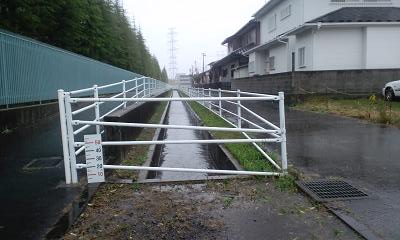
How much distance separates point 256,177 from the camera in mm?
5641

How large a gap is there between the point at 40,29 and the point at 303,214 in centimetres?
1517

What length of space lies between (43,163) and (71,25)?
39.9 feet

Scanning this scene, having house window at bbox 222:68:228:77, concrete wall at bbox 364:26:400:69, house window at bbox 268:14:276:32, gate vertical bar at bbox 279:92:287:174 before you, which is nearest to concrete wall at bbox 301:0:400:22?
concrete wall at bbox 364:26:400:69

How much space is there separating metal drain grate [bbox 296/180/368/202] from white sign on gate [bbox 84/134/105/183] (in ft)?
9.01

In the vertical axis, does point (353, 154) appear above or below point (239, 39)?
below

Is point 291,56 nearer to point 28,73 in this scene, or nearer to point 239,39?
point 28,73

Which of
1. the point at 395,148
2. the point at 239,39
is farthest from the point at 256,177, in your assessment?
the point at 239,39

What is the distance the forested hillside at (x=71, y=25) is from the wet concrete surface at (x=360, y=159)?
9.20 meters

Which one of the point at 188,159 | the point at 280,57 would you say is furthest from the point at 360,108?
the point at 280,57

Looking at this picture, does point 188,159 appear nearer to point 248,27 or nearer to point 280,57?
point 280,57

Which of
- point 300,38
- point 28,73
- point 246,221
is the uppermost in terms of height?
point 300,38

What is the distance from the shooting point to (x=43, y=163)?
6.59 m

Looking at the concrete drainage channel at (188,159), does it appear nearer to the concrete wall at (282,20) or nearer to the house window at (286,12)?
the concrete wall at (282,20)

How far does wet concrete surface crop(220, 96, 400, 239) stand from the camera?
416 cm
